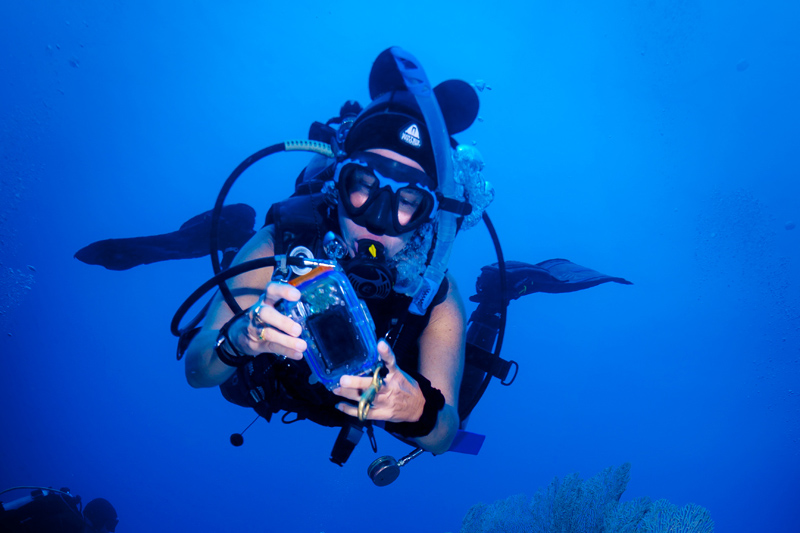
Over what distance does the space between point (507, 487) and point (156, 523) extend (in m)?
19.0

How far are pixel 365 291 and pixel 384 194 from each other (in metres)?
0.59

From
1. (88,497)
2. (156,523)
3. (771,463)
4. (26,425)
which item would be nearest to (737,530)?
(771,463)

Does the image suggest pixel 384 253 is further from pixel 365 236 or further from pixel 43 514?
pixel 43 514

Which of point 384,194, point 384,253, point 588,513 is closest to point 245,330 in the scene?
point 384,253

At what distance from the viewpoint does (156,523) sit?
1809 centimetres

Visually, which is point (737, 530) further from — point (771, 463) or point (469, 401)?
point (469, 401)

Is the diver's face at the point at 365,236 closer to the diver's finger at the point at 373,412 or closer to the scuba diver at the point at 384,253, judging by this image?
the scuba diver at the point at 384,253

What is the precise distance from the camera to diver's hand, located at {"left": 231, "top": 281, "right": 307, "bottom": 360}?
3.74ft

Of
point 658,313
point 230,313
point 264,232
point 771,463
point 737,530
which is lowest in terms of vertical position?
point 230,313

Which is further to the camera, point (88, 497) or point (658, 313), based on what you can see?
point (658, 313)

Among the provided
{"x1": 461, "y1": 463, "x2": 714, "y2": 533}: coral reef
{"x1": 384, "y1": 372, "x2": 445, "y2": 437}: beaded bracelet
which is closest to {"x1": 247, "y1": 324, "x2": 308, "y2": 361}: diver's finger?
{"x1": 384, "y1": 372, "x2": 445, "y2": 437}: beaded bracelet

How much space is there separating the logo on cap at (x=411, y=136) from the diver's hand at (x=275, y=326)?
150cm

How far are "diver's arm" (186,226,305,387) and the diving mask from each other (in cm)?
70

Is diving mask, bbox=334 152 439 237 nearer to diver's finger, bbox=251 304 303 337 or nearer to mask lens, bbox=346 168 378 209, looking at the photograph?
mask lens, bbox=346 168 378 209
